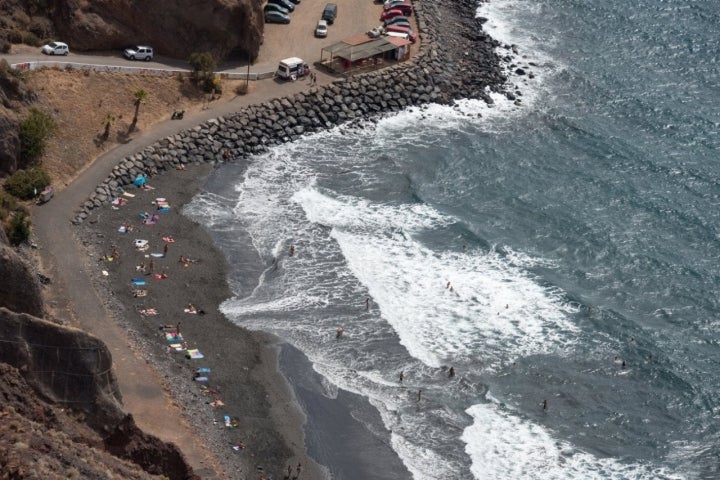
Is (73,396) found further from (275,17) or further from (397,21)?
(397,21)

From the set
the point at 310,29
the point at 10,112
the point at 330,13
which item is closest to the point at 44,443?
the point at 10,112

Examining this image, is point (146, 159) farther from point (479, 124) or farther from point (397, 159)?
point (479, 124)

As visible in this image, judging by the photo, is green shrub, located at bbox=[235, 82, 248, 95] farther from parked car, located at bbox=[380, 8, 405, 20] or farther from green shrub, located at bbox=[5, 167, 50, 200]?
green shrub, located at bbox=[5, 167, 50, 200]

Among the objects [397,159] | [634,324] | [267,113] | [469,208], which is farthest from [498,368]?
[267,113]

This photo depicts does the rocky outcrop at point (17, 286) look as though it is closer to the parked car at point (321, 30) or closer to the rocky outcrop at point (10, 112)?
the rocky outcrop at point (10, 112)

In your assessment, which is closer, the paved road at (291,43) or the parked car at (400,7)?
the paved road at (291,43)

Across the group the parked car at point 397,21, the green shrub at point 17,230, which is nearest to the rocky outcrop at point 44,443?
the green shrub at point 17,230
